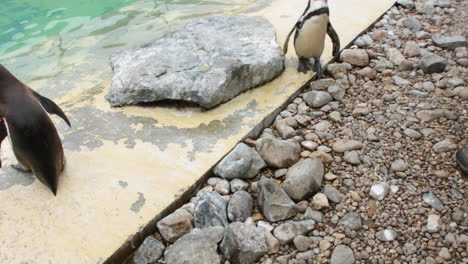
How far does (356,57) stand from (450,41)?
0.96 meters

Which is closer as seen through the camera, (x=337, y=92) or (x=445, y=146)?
(x=445, y=146)

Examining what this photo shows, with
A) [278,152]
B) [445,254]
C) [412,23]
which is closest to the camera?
[445,254]

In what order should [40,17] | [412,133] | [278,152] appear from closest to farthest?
[278,152] < [412,133] < [40,17]

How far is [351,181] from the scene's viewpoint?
2.03m

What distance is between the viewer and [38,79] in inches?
136

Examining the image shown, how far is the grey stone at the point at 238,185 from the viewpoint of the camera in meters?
2.02

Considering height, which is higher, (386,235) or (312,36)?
(312,36)

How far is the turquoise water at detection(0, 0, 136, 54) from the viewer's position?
A: 5246 millimetres

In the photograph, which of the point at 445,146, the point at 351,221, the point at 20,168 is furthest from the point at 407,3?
the point at 20,168

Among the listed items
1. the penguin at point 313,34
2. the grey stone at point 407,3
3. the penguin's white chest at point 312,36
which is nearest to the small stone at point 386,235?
the penguin at point 313,34

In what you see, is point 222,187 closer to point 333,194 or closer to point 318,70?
point 333,194

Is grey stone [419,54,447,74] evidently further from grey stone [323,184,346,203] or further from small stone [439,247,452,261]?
small stone [439,247,452,261]

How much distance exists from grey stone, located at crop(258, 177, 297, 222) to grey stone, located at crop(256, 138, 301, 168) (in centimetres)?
26

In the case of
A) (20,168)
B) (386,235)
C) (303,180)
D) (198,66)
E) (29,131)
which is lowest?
(386,235)
